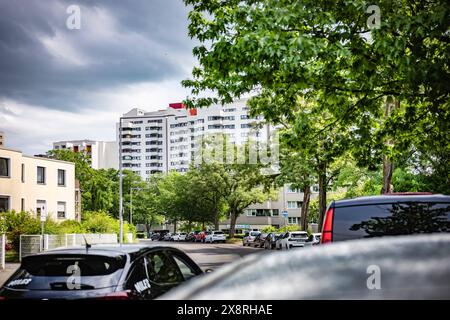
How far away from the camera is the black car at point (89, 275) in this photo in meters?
5.55

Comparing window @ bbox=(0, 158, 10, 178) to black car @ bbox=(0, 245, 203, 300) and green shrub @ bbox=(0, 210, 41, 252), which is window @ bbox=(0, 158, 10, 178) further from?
black car @ bbox=(0, 245, 203, 300)

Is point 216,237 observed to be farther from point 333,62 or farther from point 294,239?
point 333,62

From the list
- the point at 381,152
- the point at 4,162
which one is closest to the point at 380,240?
the point at 381,152

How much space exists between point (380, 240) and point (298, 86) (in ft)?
38.7

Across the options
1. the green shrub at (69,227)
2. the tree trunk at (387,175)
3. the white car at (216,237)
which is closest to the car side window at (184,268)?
the tree trunk at (387,175)

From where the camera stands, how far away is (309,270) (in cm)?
133

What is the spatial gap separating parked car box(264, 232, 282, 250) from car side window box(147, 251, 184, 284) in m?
36.9

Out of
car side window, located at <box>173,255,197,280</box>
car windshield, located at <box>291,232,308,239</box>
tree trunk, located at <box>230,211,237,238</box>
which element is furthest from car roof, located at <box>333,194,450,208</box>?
tree trunk, located at <box>230,211,237,238</box>

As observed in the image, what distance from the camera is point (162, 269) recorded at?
6473 millimetres

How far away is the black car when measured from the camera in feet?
18.2

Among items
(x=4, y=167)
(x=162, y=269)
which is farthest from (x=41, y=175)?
(x=162, y=269)

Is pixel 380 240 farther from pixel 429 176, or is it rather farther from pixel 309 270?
pixel 429 176

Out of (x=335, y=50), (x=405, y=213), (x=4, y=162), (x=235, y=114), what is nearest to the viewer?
(x=405, y=213)

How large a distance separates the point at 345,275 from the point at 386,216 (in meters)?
4.96
